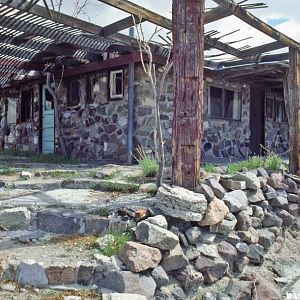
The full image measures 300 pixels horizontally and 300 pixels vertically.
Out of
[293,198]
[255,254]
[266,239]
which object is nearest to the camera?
[255,254]

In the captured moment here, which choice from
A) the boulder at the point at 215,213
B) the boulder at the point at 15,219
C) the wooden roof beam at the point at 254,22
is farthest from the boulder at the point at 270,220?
the boulder at the point at 15,219

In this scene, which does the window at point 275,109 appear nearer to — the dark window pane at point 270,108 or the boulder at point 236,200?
the dark window pane at point 270,108

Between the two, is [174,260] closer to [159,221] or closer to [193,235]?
[159,221]

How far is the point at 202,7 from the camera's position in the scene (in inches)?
149

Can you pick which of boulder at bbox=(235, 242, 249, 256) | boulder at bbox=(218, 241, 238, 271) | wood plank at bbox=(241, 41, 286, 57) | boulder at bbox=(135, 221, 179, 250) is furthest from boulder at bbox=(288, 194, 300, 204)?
boulder at bbox=(135, 221, 179, 250)

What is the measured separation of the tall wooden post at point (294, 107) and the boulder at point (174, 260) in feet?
12.3

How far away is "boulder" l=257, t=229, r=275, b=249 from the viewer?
4344 millimetres

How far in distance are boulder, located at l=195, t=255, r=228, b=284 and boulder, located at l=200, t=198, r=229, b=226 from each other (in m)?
0.35

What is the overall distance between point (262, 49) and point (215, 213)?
4936mm

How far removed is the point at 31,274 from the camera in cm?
250

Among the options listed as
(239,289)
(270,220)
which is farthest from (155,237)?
(270,220)

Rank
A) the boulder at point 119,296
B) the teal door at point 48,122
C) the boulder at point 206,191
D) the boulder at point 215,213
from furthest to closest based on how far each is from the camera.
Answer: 1. the teal door at point 48,122
2. the boulder at point 206,191
3. the boulder at point 215,213
4. the boulder at point 119,296

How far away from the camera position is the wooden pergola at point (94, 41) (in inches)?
207

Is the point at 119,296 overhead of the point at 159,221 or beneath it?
beneath
